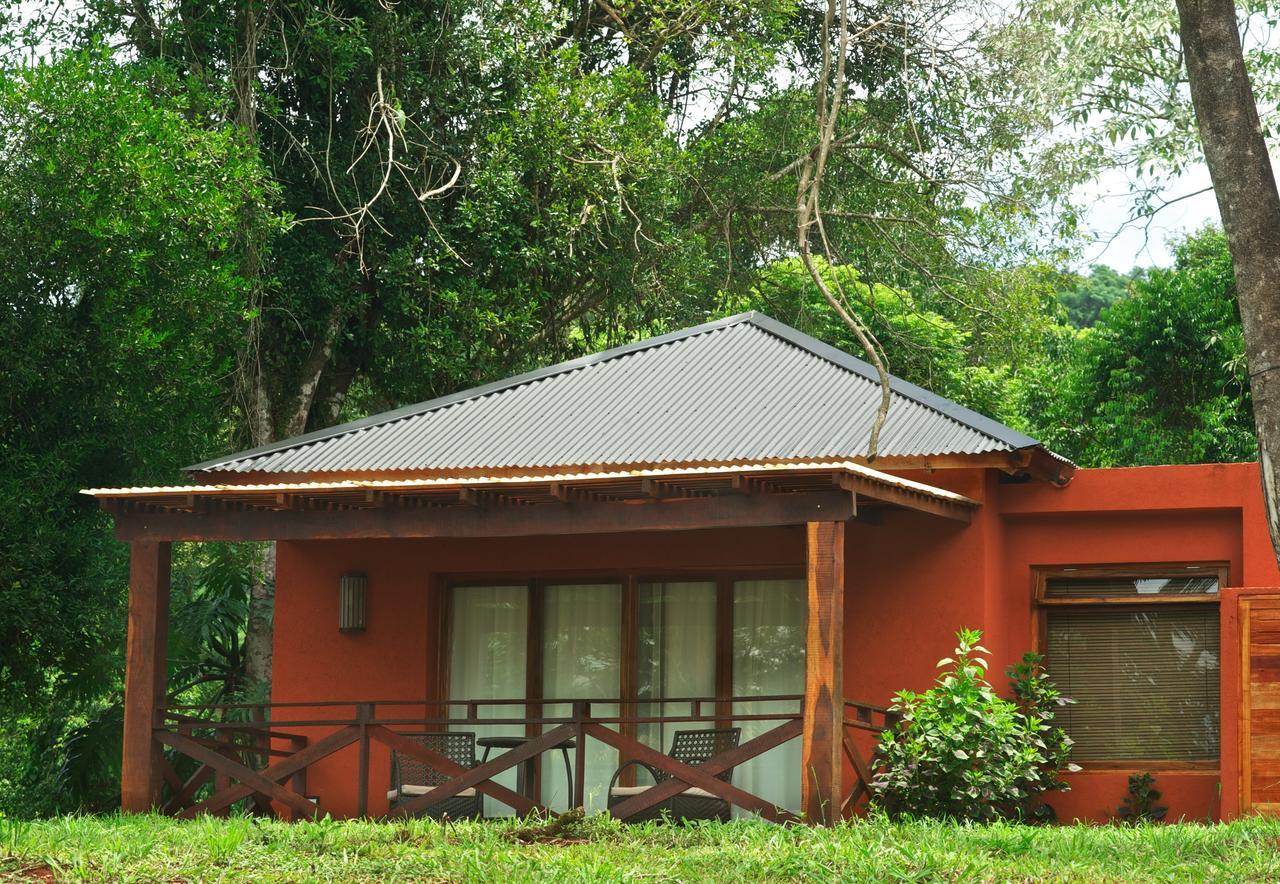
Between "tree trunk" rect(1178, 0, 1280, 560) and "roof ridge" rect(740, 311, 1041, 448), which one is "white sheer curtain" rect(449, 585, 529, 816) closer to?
"roof ridge" rect(740, 311, 1041, 448)

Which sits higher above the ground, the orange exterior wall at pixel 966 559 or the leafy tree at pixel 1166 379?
the leafy tree at pixel 1166 379

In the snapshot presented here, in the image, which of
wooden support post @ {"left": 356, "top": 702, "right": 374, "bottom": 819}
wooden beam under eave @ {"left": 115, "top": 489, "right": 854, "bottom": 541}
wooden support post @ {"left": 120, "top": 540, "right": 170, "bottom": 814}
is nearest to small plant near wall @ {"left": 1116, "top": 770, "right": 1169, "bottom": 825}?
wooden beam under eave @ {"left": 115, "top": 489, "right": 854, "bottom": 541}

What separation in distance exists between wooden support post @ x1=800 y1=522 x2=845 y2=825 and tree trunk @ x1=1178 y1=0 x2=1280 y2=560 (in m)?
2.55

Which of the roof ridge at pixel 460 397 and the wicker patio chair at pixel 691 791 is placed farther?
the roof ridge at pixel 460 397

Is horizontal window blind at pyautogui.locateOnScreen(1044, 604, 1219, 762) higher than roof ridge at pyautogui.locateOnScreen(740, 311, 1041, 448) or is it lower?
lower

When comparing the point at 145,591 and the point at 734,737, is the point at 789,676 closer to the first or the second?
the point at 734,737

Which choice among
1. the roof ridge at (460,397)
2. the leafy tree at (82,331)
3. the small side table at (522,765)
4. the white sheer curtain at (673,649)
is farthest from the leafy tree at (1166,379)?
the leafy tree at (82,331)

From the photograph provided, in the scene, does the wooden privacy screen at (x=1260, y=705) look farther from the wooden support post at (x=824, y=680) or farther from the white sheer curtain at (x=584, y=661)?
the white sheer curtain at (x=584, y=661)

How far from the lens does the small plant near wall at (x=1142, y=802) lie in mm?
11109


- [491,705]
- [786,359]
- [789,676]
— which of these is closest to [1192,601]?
[789,676]

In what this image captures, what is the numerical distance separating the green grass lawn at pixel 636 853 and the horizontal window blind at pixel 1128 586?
2807 mm

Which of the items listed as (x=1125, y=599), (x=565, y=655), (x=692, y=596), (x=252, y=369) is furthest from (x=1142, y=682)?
(x=252, y=369)

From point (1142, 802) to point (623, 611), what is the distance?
413 centimetres

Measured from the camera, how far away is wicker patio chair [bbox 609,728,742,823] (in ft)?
32.9
